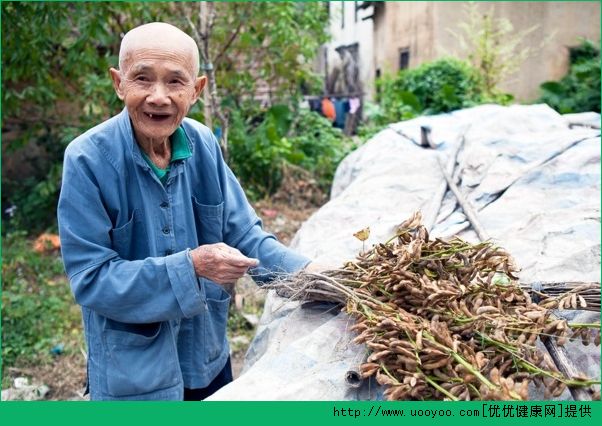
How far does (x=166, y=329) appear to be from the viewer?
1.94m

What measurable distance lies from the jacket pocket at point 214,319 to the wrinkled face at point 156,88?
2.07 feet

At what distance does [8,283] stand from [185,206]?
13.4ft

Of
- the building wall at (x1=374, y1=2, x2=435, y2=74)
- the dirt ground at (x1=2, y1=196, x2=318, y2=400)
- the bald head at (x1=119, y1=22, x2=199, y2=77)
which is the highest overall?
the building wall at (x1=374, y1=2, x2=435, y2=74)

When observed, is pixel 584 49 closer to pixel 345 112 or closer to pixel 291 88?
pixel 345 112

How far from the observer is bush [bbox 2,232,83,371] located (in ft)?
13.9

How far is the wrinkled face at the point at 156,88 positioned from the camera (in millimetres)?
1773

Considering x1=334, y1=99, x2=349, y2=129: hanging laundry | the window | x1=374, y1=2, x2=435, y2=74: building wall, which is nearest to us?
x1=374, y1=2, x2=435, y2=74: building wall

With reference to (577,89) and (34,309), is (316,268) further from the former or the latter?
(577,89)

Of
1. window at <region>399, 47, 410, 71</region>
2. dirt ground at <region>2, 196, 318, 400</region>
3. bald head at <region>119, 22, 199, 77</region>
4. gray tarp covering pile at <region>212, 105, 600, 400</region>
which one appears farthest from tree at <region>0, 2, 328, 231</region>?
window at <region>399, 47, 410, 71</region>

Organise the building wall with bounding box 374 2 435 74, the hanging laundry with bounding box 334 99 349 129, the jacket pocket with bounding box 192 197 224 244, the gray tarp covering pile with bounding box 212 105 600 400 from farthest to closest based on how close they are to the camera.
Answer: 1. the hanging laundry with bounding box 334 99 349 129
2. the building wall with bounding box 374 2 435 74
3. the jacket pocket with bounding box 192 197 224 244
4. the gray tarp covering pile with bounding box 212 105 600 400

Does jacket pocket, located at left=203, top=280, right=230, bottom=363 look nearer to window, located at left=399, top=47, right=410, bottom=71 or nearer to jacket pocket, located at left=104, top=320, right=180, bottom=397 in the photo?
jacket pocket, located at left=104, top=320, right=180, bottom=397

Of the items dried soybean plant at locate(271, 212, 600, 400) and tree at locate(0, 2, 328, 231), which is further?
tree at locate(0, 2, 328, 231)

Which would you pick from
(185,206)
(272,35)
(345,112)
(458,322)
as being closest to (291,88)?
(272,35)

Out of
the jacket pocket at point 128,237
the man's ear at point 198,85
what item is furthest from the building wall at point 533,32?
the jacket pocket at point 128,237
